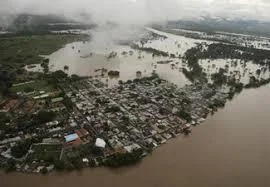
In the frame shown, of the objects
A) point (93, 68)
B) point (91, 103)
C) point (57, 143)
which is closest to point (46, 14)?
point (93, 68)

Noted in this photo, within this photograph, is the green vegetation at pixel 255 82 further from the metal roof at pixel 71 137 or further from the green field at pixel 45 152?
the green field at pixel 45 152

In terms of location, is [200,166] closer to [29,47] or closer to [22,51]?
[22,51]

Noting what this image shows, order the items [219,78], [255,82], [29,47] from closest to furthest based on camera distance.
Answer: [219,78] < [255,82] < [29,47]

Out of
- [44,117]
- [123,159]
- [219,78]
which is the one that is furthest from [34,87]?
[219,78]

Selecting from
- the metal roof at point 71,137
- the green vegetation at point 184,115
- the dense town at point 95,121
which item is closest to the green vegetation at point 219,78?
the dense town at point 95,121

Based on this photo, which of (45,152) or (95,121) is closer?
(45,152)

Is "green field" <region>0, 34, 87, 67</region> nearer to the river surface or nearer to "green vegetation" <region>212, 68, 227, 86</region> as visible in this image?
"green vegetation" <region>212, 68, 227, 86</region>
